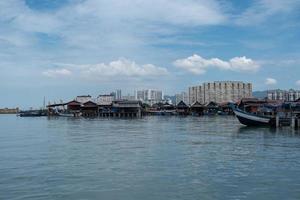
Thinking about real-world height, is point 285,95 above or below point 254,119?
above

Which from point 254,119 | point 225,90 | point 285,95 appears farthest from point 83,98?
point 254,119

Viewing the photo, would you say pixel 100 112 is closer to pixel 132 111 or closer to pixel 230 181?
pixel 132 111

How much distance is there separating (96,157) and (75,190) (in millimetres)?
8562

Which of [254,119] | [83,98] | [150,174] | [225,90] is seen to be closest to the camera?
[150,174]

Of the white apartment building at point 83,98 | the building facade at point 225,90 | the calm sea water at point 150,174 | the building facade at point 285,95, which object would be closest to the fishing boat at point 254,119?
the calm sea water at point 150,174

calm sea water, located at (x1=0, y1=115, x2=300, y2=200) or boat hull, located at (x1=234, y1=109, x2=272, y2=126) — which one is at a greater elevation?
boat hull, located at (x1=234, y1=109, x2=272, y2=126)

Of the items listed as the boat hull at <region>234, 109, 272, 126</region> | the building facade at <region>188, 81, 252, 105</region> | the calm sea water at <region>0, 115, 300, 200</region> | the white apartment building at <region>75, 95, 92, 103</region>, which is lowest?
the calm sea water at <region>0, 115, 300, 200</region>

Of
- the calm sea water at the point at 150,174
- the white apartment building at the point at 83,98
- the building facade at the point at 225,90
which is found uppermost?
the building facade at the point at 225,90

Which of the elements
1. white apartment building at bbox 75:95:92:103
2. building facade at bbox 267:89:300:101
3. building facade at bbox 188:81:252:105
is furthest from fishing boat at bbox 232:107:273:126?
building facade at bbox 188:81:252:105

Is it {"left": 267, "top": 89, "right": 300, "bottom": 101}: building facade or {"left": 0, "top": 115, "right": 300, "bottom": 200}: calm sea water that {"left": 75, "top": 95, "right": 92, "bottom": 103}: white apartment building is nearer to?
{"left": 267, "top": 89, "right": 300, "bottom": 101}: building facade

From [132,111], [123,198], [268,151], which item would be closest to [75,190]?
[123,198]

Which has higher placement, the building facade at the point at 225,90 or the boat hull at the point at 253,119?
the building facade at the point at 225,90

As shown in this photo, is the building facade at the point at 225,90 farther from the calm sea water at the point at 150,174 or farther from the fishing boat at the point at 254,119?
the calm sea water at the point at 150,174

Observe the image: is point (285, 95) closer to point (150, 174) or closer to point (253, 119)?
point (253, 119)
